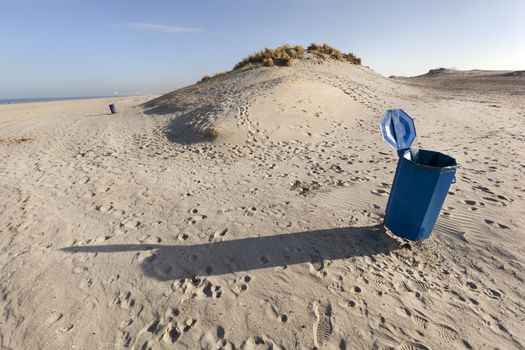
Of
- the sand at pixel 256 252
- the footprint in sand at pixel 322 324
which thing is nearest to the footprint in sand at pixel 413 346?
the sand at pixel 256 252

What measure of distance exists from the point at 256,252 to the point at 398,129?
2.34 metres

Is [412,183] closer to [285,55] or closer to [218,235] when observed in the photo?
[218,235]

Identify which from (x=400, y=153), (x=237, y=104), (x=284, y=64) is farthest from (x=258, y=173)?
(x=284, y=64)

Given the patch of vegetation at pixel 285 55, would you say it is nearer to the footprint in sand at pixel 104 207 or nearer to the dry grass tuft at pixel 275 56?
the dry grass tuft at pixel 275 56

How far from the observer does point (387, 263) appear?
10.5 ft

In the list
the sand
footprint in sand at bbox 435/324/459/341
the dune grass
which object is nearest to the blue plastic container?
the sand

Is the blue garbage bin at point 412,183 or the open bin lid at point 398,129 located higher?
the open bin lid at point 398,129

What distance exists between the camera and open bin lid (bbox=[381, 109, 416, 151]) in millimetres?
3219

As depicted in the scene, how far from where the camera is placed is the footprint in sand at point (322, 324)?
93.8 inches

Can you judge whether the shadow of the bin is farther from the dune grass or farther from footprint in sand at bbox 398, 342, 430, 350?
the dune grass

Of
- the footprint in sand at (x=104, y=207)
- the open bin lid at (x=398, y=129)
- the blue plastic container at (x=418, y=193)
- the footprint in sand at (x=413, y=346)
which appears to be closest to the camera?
the footprint in sand at (x=413, y=346)

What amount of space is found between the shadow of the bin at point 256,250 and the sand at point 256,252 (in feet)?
0.07

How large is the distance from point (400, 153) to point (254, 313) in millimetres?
2414

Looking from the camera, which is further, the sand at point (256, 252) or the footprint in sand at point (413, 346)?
the sand at point (256, 252)
